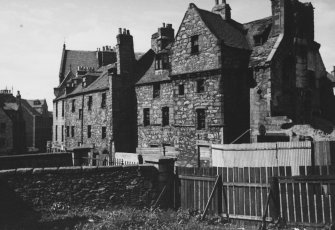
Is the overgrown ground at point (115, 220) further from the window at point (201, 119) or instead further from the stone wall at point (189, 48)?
the stone wall at point (189, 48)

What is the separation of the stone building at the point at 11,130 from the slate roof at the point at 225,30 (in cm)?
3918

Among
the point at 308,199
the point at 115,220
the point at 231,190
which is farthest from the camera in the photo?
the point at 231,190

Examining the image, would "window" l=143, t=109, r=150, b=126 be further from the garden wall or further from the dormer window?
the garden wall

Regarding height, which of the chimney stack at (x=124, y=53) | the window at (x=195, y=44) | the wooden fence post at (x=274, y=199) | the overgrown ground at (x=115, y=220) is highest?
the chimney stack at (x=124, y=53)

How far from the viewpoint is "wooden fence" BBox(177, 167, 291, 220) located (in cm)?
1065

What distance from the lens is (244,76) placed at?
22469mm

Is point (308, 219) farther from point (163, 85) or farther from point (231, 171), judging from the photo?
point (163, 85)

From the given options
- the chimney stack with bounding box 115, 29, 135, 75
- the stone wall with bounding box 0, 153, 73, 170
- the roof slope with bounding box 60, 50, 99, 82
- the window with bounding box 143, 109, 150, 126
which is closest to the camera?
the stone wall with bounding box 0, 153, 73, 170

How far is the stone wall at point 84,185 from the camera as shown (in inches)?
458

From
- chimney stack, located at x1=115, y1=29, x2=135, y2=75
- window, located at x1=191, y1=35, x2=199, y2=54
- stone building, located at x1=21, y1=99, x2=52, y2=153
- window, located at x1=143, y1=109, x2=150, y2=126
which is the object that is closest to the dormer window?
window, located at x1=191, y1=35, x2=199, y2=54

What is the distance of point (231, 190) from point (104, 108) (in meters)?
25.0

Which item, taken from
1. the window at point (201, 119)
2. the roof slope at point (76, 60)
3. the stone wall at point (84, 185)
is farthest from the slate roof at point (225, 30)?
the roof slope at point (76, 60)

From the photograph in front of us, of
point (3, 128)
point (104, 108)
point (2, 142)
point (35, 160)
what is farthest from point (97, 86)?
point (2, 142)

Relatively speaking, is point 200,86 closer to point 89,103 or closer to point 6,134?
point 89,103
